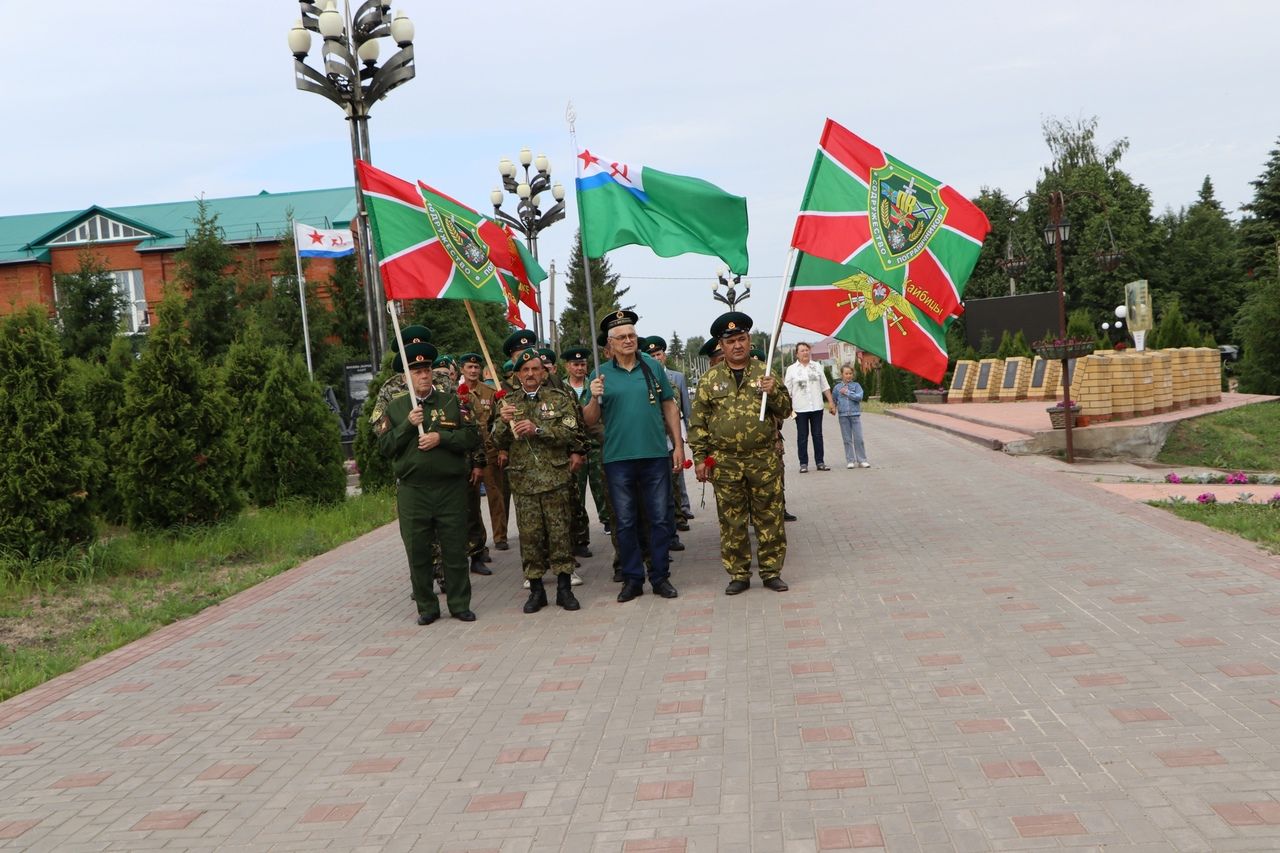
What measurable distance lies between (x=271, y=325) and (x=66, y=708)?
97.7 ft

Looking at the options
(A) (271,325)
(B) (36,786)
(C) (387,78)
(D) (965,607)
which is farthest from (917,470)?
(A) (271,325)

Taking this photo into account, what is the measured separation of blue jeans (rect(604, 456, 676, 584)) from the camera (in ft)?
24.3

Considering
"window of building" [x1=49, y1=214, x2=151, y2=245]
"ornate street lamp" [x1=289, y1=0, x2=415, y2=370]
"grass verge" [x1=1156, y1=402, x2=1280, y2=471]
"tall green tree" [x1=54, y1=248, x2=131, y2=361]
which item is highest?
"window of building" [x1=49, y1=214, x2=151, y2=245]

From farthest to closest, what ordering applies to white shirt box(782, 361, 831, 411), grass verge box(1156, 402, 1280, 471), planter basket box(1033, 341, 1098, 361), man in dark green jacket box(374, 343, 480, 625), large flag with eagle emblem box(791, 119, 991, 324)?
grass verge box(1156, 402, 1280, 471)
planter basket box(1033, 341, 1098, 361)
white shirt box(782, 361, 831, 411)
large flag with eagle emblem box(791, 119, 991, 324)
man in dark green jacket box(374, 343, 480, 625)

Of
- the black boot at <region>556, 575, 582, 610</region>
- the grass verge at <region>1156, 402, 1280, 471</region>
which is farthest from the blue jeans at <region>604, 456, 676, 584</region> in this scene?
the grass verge at <region>1156, 402, 1280, 471</region>

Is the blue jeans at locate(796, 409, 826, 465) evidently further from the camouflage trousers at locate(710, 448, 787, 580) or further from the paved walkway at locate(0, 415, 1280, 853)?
the camouflage trousers at locate(710, 448, 787, 580)

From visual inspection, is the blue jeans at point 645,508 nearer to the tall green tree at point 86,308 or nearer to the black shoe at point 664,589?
the black shoe at point 664,589

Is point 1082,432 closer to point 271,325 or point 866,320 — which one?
point 866,320

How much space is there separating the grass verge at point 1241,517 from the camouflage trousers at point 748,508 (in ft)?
11.7

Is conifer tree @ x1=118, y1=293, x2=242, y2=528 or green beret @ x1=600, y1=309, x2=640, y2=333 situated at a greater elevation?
green beret @ x1=600, y1=309, x2=640, y2=333

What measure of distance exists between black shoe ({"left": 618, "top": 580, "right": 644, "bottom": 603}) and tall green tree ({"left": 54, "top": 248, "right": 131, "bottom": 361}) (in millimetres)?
26919

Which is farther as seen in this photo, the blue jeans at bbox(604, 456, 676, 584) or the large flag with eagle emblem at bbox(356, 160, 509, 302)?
the large flag with eagle emblem at bbox(356, 160, 509, 302)

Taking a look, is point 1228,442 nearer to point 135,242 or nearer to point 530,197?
point 530,197

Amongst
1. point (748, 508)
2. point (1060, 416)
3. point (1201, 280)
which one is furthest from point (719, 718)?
point (1201, 280)
